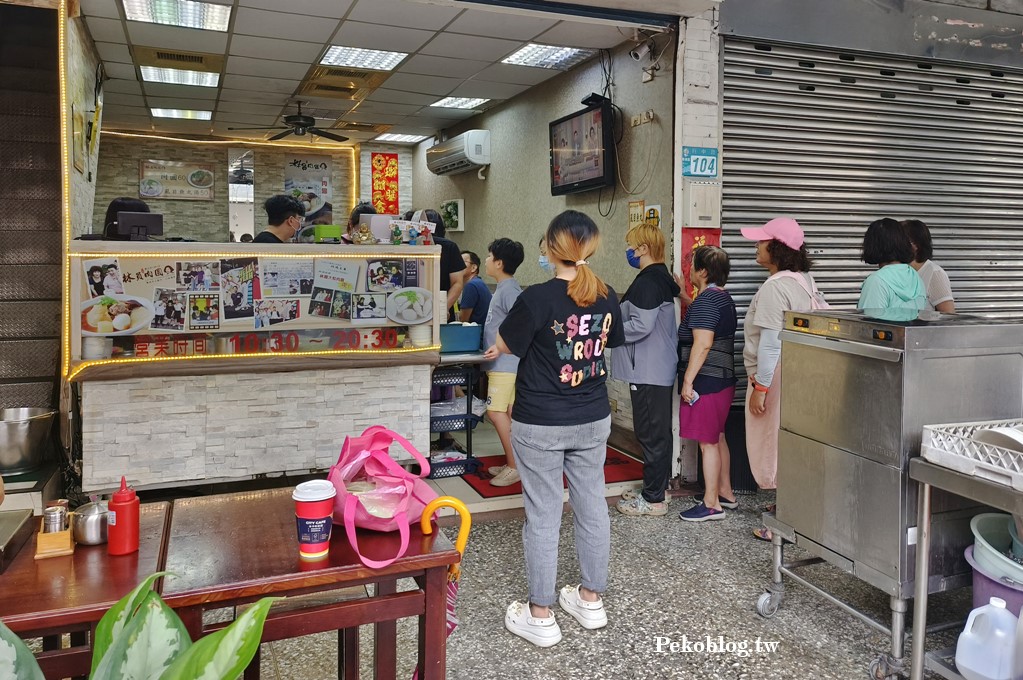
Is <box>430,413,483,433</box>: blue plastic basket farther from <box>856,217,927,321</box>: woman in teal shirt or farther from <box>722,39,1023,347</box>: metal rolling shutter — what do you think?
<box>856,217,927,321</box>: woman in teal shirt

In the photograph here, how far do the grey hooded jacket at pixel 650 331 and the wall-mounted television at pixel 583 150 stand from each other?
1.62 metres

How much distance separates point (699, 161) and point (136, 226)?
138 inches

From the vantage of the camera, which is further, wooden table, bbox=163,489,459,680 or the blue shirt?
the blue shirt

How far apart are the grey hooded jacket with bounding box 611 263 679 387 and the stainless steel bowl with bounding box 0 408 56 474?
332 centimetres

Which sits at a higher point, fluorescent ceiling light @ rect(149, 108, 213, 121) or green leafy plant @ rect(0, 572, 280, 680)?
fluorescent ceiling light @ rect(149, 108, 213, 121)

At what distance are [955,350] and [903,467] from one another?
472 mm

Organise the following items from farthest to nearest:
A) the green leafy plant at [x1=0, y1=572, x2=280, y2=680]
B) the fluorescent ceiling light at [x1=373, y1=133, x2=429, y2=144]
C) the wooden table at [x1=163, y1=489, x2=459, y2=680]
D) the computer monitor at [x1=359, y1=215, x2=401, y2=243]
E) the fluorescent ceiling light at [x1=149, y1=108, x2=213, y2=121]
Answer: the fluorescent ceiling light at [x1=373, y1=133, x2=429, y2=144] < the fluorescent ceiling light at [x1=149, y1=108, x2=213, y2=121] < the computer monitor at [x1=359, y1=215, x2=401, y2=243] < the wooden table at [x1=163, y1=489, x2=459, y2=680] < the green leafy plant at [x1=0, y1=572, x2=280, y2=680]

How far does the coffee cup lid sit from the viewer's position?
1.72 meters

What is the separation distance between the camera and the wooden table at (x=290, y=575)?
1.61 meters

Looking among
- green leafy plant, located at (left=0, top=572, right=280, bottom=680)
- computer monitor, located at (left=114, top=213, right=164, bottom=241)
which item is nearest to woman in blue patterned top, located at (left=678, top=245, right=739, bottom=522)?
computer monitor, located at (left=114, top=213, right=164, bottom=241)

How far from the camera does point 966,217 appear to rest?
5.79 meters

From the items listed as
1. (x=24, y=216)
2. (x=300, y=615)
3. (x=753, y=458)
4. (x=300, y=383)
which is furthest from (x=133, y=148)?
(x=300, y=615)

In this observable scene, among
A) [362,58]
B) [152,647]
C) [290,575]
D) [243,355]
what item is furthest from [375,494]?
[362,58]

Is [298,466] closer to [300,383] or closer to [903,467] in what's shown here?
[300,383]
